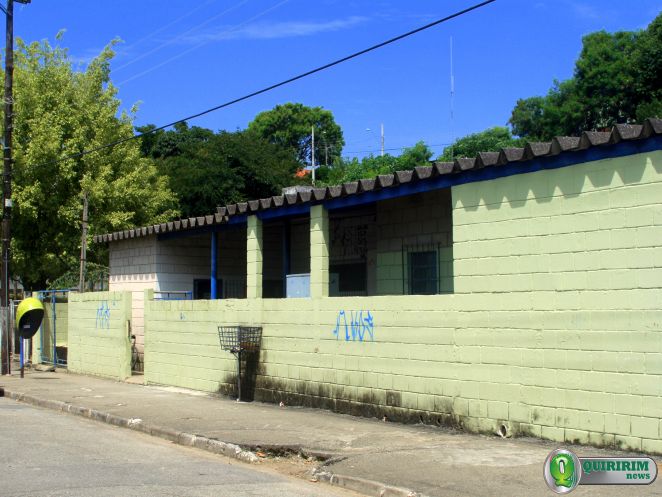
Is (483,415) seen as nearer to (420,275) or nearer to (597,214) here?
(597,214)

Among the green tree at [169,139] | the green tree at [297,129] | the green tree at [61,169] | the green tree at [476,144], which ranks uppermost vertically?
the green tree at [297,129]

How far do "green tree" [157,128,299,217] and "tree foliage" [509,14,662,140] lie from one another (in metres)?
15.6

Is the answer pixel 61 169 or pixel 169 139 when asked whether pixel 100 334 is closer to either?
pixel 61 169

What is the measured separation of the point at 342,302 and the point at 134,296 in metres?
8.80

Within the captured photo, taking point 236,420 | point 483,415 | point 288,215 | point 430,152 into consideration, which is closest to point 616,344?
point 483,415

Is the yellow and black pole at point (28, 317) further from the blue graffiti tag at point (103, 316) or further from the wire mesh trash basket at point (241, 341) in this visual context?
the wire mesh trash basket at point (241, 341)

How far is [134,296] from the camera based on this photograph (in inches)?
755

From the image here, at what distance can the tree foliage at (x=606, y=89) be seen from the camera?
124 feet

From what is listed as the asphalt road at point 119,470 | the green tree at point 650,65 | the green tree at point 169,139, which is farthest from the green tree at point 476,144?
the asphalt road at point 119,470

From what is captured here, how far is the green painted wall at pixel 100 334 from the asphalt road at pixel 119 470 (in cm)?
637

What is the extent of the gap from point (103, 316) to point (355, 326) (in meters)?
8.91

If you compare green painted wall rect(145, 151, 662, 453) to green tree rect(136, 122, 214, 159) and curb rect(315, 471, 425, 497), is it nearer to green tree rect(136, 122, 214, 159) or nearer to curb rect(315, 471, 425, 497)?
curb rect(315, 471, 425, 497)

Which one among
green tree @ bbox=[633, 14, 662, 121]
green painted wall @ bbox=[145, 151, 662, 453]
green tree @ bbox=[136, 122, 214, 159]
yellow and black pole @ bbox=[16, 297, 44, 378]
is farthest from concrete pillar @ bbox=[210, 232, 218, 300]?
green tree @ bbox=[136, 122, 214, 159]

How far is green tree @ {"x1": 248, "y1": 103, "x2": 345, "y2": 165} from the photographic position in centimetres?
7706
